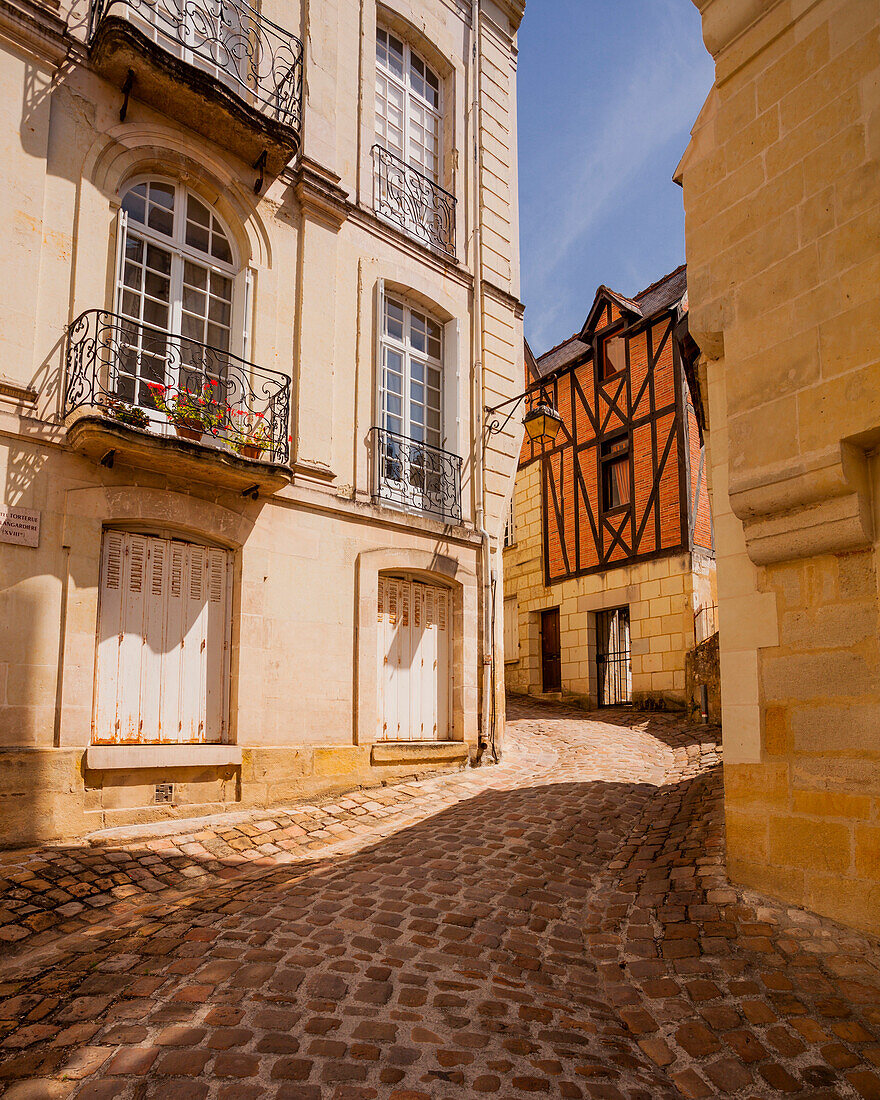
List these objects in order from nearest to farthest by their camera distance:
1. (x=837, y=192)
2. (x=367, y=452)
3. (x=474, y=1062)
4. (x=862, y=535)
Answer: (x=474, y=1062), (x=862, y=535), (x=837, y=192), (x=367, y=452)

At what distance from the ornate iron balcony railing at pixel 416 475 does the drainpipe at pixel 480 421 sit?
33 cm

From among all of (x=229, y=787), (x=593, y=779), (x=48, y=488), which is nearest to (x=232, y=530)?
(x=48, y=488)

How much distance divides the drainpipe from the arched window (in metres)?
3.23

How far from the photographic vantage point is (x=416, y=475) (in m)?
9.09

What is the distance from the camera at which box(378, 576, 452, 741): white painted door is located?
27.3ft

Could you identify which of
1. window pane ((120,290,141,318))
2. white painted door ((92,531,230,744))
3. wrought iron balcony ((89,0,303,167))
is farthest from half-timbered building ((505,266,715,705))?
white painted door ((92,531,230,744))

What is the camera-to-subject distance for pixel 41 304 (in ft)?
20.0

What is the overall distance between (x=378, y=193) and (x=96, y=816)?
7134 mm

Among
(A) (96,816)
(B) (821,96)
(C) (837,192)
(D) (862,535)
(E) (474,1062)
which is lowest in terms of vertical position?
(E) (474,1062)

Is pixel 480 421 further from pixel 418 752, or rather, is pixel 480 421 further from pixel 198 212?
pixel 418 752

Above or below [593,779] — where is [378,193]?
above

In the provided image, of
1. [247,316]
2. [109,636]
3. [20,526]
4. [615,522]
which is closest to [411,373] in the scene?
[247,316]

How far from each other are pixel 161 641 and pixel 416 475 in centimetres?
363

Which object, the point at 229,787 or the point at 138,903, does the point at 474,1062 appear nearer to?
the point at 138,903
